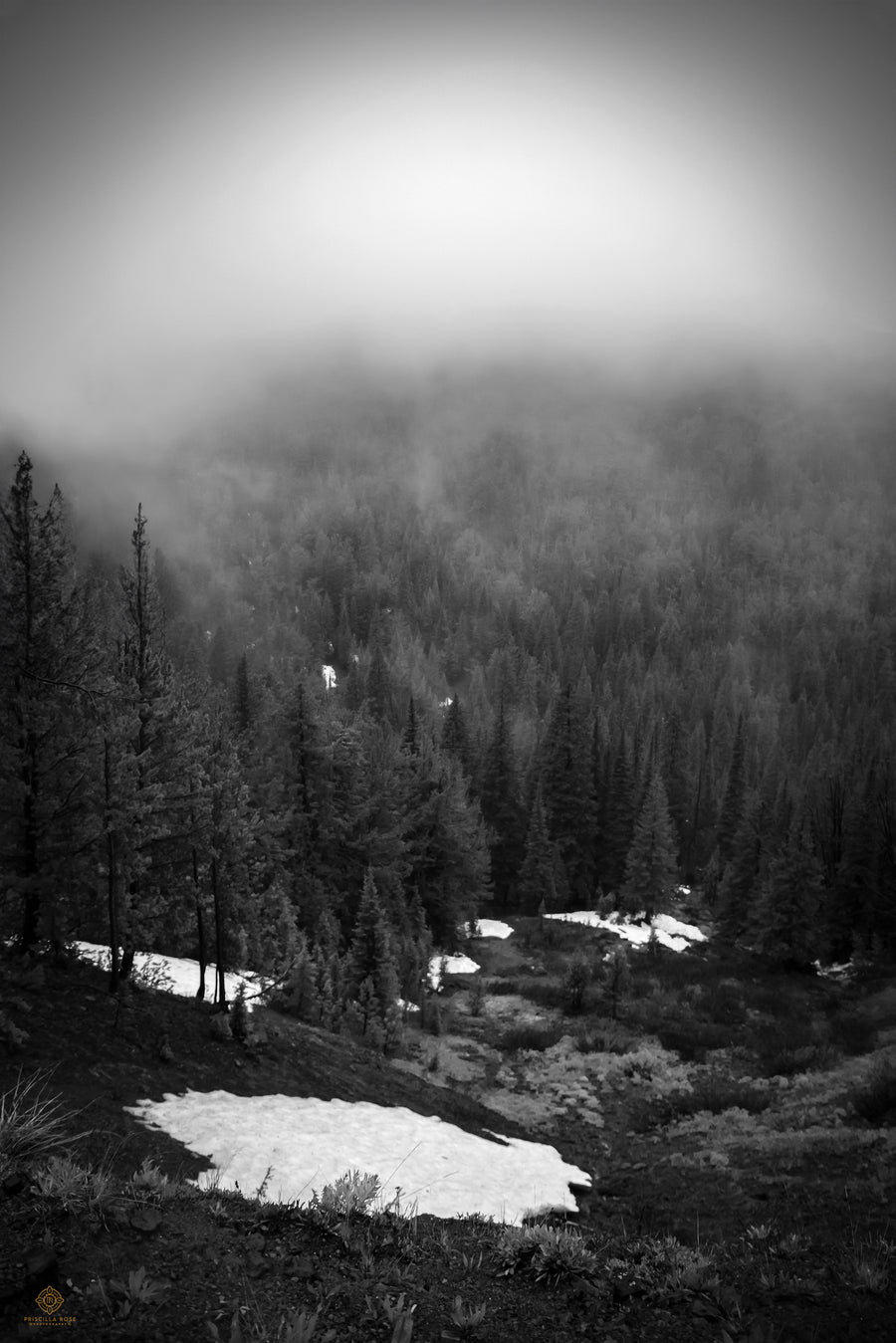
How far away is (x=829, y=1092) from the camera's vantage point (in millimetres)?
21875

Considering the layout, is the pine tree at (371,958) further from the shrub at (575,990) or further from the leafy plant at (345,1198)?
the leafy plant at (345,1198)

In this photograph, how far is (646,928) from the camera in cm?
5222

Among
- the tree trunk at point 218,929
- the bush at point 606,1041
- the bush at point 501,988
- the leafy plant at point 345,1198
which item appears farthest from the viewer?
the bush at point 501,988

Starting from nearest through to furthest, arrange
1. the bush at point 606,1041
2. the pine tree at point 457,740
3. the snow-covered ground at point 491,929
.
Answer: the bush at point 606,1041 → the snow-covered ground at point 491,929 → the pine tree at point 457,740

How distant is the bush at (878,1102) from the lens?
17750mm

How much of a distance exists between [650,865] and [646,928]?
16.1ft

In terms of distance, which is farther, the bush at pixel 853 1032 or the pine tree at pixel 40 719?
the bush at pixel 853 1032

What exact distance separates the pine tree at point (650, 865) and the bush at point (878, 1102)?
33.2 m

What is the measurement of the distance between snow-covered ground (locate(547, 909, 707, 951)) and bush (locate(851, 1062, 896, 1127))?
97.4 feet

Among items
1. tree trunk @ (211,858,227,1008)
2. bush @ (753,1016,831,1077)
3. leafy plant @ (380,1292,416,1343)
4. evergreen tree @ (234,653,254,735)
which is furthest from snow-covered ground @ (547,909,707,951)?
leafy plant @ (380,1292,416,1343)

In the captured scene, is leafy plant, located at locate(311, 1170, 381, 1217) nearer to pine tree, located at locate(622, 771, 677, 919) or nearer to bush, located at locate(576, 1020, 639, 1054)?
bush, located at locate(576, 1020, 639, 1054)

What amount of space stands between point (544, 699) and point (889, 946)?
429ft

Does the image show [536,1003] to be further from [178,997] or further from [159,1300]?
[159,1300]

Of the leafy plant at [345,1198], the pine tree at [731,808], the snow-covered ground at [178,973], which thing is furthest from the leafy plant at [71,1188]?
the pine tree at [731,808]
